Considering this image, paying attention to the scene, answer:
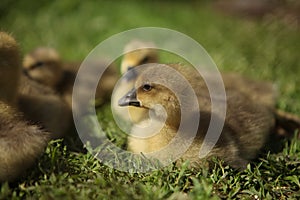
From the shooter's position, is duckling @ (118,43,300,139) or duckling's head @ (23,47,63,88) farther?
duckling's head @ (23,47,63,88)

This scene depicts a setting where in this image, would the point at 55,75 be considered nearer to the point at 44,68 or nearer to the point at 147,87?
the point at 44,68

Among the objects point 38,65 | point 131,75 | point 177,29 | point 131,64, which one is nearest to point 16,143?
point 131,75

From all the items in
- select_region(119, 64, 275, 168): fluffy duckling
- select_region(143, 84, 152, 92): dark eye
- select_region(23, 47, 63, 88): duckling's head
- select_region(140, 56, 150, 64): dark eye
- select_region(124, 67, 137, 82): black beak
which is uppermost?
A: select_region(23, 47, 63, 88): duckling's head

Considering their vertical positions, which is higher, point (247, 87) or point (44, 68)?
point (44, 68)

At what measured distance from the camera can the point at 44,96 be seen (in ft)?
10.6

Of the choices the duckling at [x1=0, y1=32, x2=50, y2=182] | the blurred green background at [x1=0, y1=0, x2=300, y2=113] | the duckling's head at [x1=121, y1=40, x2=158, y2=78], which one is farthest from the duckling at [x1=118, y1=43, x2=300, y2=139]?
the duckling at [x1=0, y1=32, x2=50, y2=182]

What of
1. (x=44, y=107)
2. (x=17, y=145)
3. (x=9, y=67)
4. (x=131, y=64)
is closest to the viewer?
(x=17, y=145)

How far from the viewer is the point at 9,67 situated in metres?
2.80

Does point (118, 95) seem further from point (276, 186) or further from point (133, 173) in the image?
point (276, 186)

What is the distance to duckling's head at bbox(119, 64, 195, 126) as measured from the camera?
2.48m

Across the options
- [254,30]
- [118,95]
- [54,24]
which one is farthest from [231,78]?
[54,24]

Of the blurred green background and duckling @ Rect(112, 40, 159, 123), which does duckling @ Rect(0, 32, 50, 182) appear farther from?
the blurred green background

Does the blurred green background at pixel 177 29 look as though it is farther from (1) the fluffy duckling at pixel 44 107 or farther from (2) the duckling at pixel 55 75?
(1) the fluffy duckling at pixel 44 107

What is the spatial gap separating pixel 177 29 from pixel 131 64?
2249 mm
